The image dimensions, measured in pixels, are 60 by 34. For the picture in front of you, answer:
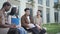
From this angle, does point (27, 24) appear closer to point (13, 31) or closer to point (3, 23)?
point (13, 31)

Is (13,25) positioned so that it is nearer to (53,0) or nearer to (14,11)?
(14,11)

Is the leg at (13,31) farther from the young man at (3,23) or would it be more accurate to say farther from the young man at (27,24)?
the young man at (27,24)

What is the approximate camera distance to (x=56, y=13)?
4469cm

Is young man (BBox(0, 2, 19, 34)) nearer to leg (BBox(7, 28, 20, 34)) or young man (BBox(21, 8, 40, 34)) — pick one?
leg (BBox(7, 28, 20, 34))

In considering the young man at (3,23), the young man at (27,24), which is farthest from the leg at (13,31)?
the young man at (27,24)

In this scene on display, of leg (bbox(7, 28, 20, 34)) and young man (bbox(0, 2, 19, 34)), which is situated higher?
young man (bbox(0, 2, 19, 34))

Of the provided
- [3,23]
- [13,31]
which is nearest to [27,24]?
[13,31]

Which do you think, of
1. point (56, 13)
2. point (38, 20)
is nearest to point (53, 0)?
point (56, 13)

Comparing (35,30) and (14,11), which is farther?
(35,30)

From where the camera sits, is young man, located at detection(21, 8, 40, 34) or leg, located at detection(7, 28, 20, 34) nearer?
leg, located at detection(7, 28, 20, 34)

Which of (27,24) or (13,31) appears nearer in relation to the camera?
(13,31)

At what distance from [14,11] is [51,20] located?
33716mm

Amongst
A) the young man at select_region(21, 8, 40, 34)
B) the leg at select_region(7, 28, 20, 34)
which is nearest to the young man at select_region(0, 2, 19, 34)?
the leg at select_region(7, 28, 20, 34)

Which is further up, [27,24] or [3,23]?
[3,23]
